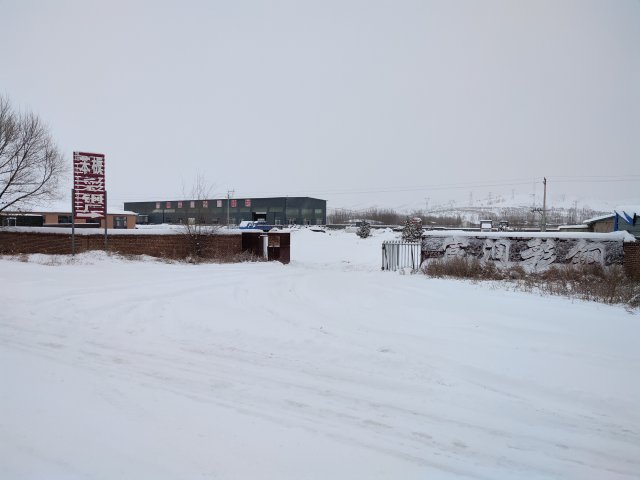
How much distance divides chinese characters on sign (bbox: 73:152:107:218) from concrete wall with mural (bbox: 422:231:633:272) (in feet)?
51.7

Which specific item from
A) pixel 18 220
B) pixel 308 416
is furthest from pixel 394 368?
pixel 18 220

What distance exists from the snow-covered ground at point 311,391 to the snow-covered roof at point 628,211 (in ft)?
70.7

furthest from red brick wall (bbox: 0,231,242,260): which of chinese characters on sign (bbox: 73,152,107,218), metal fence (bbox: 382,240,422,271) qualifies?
metal fence (bbox: 382,240,422,271)

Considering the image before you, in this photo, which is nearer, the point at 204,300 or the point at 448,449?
the point at 448,449

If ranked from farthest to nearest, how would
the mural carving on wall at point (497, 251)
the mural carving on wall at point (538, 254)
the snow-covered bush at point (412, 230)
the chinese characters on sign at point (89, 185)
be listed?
the snow-covered bush at point (412, 230) → the chinese characters on sign at point (89, 185) → the mural carving on wall at point (497, 251) → the mural carving on wall at point (538, 254)

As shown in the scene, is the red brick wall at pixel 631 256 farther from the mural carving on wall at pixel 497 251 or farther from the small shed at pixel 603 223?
the small shed at pixel 603 223

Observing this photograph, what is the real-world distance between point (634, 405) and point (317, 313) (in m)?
5.67

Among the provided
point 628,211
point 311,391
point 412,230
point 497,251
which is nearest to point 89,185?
point 497,251

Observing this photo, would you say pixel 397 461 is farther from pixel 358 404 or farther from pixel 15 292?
pixel 15 292

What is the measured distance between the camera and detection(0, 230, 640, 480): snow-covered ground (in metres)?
3.42

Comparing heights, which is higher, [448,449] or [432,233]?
Result: [432,233]

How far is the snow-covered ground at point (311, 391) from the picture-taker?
135 inches

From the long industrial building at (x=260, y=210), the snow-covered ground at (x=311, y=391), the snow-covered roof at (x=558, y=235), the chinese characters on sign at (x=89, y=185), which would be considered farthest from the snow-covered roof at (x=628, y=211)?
the long industrial building at (x=260, y=210)

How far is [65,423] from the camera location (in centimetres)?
389
